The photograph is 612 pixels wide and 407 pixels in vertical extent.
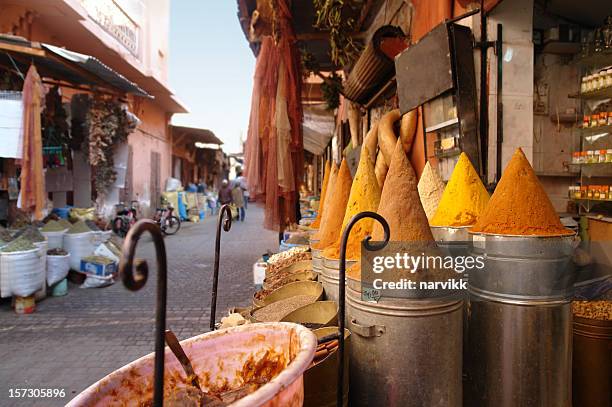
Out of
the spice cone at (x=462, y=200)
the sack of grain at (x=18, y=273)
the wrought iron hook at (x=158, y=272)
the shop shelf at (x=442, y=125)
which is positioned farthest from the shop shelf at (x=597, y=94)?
the sack of grain at (x=18, y=273)

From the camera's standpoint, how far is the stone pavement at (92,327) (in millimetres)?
3459

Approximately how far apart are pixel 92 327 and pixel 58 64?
4349mm

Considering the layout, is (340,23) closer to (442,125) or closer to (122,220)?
(442,125)

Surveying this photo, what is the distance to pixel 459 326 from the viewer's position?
1556 millimetres

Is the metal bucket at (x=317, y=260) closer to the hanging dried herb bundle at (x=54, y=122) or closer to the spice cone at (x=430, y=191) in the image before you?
the spice cone at (x=430, y=191)

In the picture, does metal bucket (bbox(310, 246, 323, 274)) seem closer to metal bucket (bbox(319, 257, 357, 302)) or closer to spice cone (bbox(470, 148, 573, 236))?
metal bucket (bbox(319, 257, 357, 302))

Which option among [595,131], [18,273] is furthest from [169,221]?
[595,131]

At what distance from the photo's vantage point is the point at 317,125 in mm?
9797

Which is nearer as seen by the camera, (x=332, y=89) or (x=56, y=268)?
(x=56, y=268)

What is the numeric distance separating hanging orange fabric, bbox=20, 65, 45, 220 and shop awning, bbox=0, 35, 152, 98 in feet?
1.18

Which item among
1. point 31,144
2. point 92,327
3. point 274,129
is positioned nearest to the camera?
point 274,129

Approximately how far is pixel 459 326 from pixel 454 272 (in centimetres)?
21

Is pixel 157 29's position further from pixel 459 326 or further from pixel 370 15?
pixel 459 326

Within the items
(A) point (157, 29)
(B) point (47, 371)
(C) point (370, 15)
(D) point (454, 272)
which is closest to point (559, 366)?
(D) point (454, 272)
